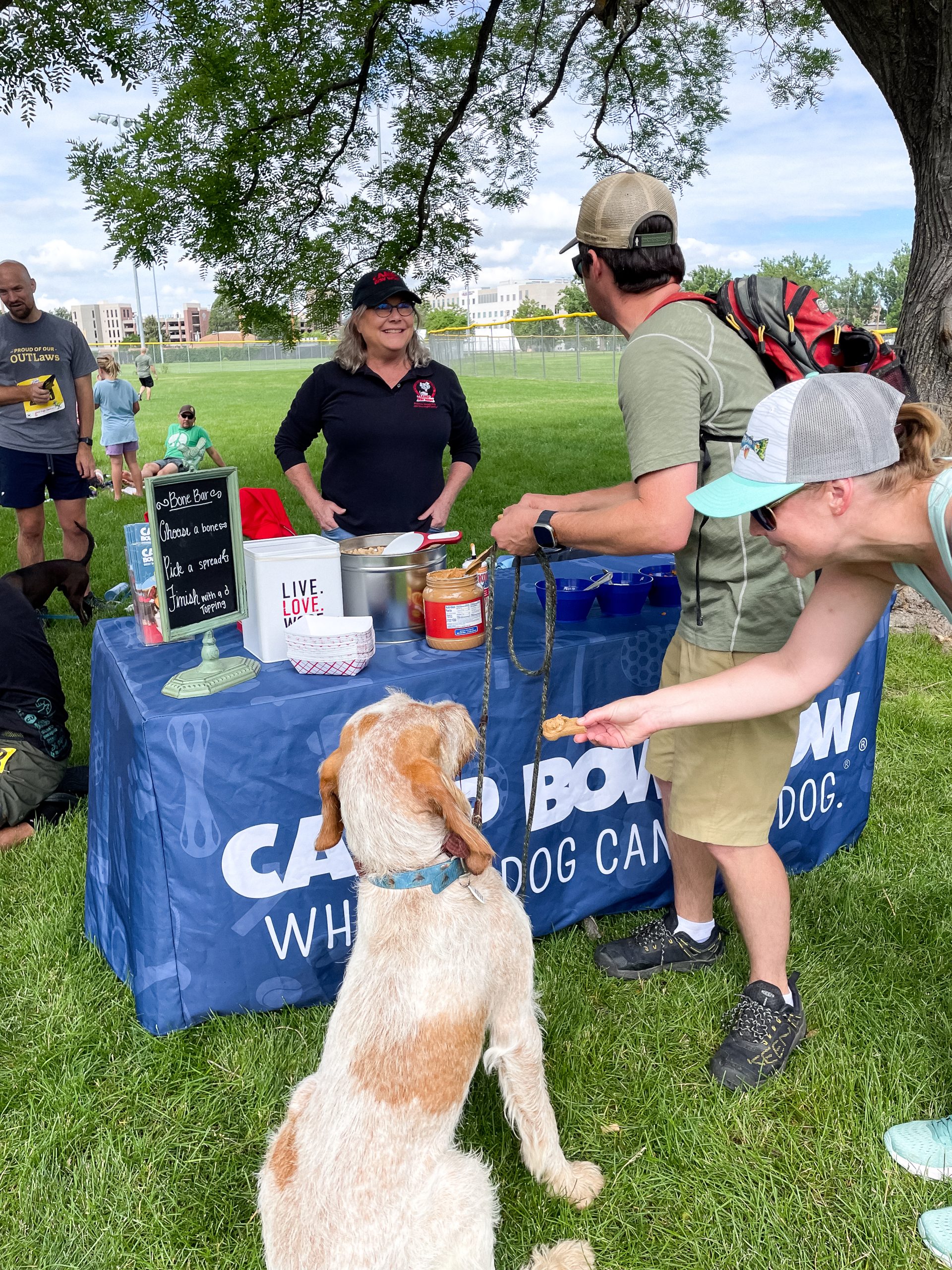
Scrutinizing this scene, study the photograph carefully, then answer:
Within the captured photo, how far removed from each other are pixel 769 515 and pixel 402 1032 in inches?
51.2

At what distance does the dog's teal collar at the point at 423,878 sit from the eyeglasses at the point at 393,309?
3.14 meters

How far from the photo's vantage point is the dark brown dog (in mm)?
5441

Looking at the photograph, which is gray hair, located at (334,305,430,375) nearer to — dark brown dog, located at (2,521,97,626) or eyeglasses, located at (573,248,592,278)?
eyeglasses, located at (573,248,592,278)

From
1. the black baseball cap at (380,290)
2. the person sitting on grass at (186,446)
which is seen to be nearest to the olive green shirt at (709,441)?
the black baseball cap at (380,290)

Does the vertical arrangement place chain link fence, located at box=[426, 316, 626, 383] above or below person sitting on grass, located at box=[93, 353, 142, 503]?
above

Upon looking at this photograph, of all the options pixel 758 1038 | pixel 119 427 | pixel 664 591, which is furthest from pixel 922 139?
pixel 119 427

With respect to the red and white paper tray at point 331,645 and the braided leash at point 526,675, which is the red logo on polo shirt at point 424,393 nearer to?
the braided leash at point 526,675

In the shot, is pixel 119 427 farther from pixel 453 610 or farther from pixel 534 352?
pixel 534 352

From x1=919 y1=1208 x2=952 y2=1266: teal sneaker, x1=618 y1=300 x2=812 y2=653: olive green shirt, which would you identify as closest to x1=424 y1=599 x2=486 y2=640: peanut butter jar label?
x1=618 y1=300 x2=812 y2=653: olive green shirt

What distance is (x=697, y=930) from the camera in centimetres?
296

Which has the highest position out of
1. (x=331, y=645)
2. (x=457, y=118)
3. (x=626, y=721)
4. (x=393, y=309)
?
(x=457, y=118)

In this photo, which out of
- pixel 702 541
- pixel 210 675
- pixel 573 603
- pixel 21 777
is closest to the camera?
pixel 702 541

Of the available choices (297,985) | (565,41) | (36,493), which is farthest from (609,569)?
(565,41)

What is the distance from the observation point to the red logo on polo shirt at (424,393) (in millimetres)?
4531
